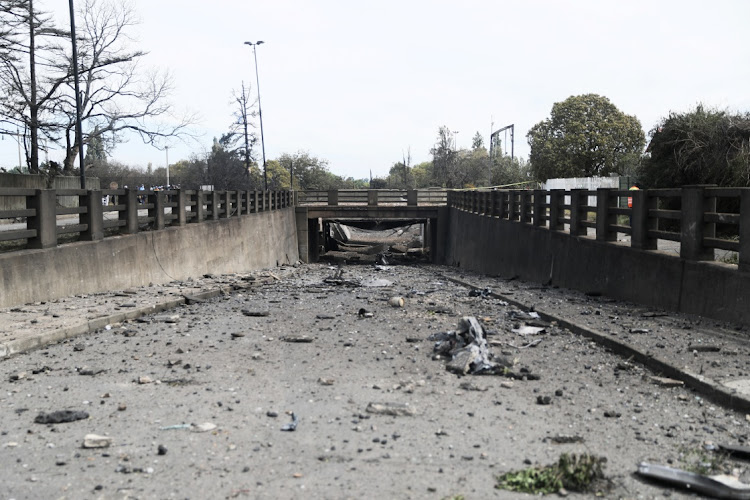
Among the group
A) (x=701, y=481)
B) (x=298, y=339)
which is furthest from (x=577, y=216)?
(x=701, y=481)

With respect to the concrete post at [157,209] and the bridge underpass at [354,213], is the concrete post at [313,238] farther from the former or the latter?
the concrete post at [157,209]

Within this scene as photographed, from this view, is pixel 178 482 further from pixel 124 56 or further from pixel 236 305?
pixel 124 56

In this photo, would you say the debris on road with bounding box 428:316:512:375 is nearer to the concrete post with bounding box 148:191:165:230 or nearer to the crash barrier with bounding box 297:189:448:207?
the concrete post with bounding box 148:191:165:230

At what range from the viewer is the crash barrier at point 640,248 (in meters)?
9.76

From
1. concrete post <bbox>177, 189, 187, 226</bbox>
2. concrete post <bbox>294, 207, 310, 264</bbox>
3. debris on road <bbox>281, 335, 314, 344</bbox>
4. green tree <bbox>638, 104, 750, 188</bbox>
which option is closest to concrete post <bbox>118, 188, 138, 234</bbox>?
concrete post <bbox>177, 189, 187, 226</bbox>

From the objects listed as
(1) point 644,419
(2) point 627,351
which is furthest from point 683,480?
(2) point 627,351

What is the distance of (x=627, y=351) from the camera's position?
8.18 meters

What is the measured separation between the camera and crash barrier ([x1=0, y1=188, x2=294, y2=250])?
12281mm

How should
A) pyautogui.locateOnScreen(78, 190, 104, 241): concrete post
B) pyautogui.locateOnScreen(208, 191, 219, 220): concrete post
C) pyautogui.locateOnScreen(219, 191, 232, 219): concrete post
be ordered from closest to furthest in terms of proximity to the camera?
pyautogui.locateOnScreen(78, 190, 104, 241): concrete post → pyautogui.locateOnScreen(208, 191, 219, 220): concrete post → pyautogui.locateOnScreen(219, 191, 232, 219): concrete post

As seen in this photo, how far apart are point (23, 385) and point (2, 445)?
6.18 ft

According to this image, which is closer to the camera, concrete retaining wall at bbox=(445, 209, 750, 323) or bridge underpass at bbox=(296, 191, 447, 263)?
concrete retaining wall at bbox=(445, 209, 750, 323)

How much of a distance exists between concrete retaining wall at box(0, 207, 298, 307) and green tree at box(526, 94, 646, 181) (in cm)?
4478

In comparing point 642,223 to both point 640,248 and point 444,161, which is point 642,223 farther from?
point 444,161

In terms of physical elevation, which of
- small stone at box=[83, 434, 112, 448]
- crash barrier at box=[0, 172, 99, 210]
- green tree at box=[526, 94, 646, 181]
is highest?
green tree at box=[526, 94, 646, 181]
